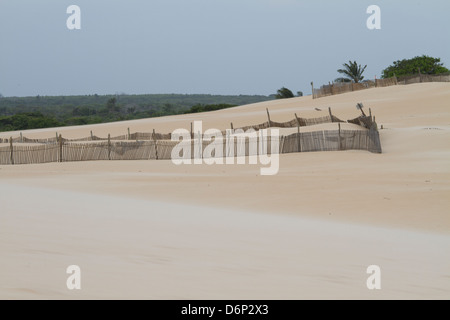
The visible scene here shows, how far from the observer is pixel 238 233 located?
9.50 meters

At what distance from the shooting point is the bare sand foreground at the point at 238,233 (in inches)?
224

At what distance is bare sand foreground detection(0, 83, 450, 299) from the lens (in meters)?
5.70

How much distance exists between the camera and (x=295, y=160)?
2478cm

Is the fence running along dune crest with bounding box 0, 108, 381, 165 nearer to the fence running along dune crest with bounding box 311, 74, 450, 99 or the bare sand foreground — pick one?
the bare sand foreground

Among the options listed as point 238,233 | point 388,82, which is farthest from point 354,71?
point 238,233

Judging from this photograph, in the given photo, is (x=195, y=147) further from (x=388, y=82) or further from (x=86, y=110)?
(x=86, y=110)

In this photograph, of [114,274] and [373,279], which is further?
[373,279]

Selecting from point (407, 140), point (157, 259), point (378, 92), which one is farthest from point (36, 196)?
point (378, 92)

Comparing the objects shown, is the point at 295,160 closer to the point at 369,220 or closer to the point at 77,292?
the point at 369,220

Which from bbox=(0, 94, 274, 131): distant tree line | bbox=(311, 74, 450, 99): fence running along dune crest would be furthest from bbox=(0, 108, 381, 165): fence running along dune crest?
bbox=(0, 94, 274, 131): distant tree line

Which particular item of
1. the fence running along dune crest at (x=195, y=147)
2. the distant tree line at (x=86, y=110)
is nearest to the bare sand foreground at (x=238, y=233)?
the fence running along dune crest at (x=195, y=147)

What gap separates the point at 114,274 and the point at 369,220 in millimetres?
7333

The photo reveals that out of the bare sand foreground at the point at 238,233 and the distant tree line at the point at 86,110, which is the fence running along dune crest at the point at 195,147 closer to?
the bare sand foreground at the point at 238,233
